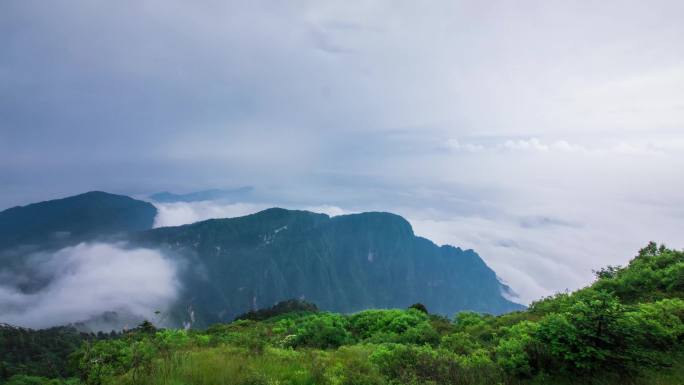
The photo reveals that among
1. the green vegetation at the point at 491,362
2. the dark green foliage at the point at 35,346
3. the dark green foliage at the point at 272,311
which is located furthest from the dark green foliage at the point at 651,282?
the dark green foliage at the point at 35,346

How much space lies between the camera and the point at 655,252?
22.1m

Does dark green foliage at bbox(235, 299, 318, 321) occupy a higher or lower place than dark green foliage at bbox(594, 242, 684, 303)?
lower

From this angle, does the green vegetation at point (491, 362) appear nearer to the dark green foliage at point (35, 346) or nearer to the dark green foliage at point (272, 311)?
the dark green foliage at point (272, 311)

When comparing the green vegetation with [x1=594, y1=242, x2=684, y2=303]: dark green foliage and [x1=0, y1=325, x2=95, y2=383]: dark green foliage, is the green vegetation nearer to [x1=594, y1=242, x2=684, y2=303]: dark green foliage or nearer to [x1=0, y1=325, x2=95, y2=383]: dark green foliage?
[x1=594, y1=242, x2=684, y2=303]: dark green foliage

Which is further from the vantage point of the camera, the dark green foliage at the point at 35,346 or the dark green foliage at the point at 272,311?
the dark green foliage at the point at 35,346

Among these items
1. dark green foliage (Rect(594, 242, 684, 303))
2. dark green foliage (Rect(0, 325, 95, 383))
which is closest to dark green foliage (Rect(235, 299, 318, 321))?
dark green foliage (Rect(594, 242, 684, 303))

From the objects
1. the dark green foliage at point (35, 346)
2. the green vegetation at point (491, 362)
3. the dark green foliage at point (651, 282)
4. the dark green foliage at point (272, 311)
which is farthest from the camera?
the dark green foliage at point (35, 346)

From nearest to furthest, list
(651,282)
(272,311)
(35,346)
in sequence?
(651,282), (272,311), (35,346)

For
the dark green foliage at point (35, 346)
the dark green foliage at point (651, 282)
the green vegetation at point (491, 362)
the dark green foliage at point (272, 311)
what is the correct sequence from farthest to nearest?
the dark green foliage at point (35, 346) → the dark green foliage at point (272, 311) → the dark green foliage at point (651, 282) → the green vegetation at point (491, 362)

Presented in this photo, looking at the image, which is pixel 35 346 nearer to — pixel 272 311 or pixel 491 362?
pixel 272 311

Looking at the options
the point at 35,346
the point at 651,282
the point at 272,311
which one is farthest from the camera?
the point at 35,346

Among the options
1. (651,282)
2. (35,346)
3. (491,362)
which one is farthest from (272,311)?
(35,346)

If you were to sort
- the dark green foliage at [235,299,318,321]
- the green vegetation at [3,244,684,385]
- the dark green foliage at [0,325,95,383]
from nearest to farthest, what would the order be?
the green vegetation at [3,244,684,385]
the dark green foliage at [235,299,318,321]
the dark green foliage at [0,325,95,383]

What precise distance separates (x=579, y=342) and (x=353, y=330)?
48.3ft
